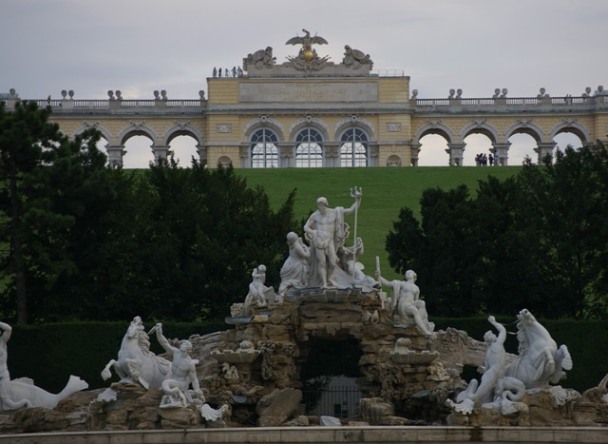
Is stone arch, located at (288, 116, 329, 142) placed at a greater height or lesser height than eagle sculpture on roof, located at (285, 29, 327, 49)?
lesser

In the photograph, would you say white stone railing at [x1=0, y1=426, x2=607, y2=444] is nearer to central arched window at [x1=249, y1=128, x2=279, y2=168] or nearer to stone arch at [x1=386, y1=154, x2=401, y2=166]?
stone arch at [x1=386, y1=154, x2=401, y2=166]

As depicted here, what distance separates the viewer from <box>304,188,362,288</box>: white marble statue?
32094 millimetres

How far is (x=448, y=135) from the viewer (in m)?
81.5

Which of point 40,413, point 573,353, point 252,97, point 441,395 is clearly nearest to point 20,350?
point 40,413

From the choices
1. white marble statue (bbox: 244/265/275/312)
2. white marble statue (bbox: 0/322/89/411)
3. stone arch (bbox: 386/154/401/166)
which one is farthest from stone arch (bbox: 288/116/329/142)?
white marble statue (bbox: 0/322/89/411)

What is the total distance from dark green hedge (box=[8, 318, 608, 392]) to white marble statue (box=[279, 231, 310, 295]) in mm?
4957

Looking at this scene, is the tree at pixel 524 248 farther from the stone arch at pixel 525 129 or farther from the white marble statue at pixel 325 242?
the stone arch at pixel 525 129

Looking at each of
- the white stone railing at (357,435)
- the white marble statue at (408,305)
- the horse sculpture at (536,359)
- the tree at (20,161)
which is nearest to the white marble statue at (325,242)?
the white marble statue at (408,305)

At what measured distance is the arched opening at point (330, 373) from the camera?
35.5 meters

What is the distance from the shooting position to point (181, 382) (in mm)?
28234

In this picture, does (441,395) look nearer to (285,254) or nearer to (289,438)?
(289,438)

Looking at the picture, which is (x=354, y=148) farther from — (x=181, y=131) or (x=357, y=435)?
(x=357, y=435)

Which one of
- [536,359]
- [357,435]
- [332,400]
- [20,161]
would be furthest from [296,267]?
[20,161]

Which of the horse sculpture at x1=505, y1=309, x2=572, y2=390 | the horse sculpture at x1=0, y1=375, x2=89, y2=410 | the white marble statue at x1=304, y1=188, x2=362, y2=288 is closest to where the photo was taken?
the horse sculpture at x1=505, y1=309, x2=572, y2=390
